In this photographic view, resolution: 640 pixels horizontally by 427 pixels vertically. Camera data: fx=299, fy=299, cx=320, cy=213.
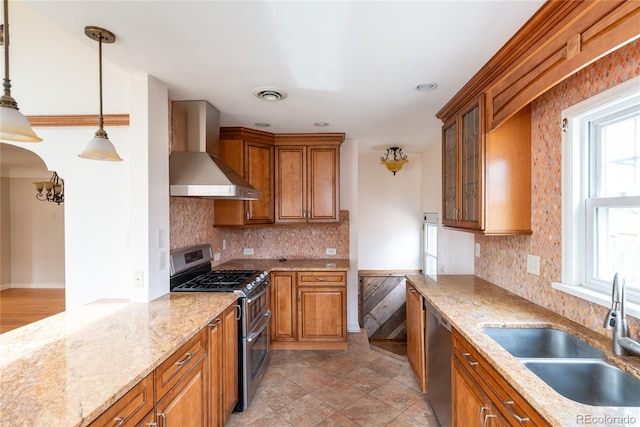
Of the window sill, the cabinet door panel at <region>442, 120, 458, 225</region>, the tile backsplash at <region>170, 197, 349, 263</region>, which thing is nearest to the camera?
the window sill

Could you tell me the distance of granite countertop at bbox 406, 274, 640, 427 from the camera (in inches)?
35.7

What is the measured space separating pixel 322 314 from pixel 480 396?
2070mm

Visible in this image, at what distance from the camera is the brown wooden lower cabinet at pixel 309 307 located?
10.8ft

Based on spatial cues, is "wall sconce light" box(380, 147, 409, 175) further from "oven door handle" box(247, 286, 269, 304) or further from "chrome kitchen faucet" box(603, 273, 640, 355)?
"chrome kitchen faucet" box(603, 273, 640, 355)

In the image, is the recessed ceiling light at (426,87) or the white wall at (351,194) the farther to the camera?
the white wall at (351,194)

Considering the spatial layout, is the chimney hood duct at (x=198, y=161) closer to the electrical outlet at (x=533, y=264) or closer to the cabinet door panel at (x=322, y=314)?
the cabinet door panel at (x=322, y=314)

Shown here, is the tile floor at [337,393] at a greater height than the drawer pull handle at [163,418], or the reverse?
the drawer pull handle at [163,418]

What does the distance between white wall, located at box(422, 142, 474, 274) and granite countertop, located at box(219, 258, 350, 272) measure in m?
1.25

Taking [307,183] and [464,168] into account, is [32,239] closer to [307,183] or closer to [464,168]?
[307,183]

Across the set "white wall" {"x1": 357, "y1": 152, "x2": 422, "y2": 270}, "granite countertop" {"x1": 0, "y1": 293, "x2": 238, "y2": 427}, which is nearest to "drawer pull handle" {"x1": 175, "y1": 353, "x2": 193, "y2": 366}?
"granite countertop" {"x1": 0, "y1": 293, "x2": 238, "y2": 427}

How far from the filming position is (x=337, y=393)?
8.40ft

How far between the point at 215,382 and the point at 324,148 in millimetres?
2637

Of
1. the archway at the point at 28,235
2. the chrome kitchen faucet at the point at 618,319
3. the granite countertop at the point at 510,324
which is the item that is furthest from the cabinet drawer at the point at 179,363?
the archway at the point at 28,235

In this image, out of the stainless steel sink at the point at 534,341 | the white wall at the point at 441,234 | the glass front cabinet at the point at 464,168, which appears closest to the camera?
the stainless steel sink at the point at 534,341
